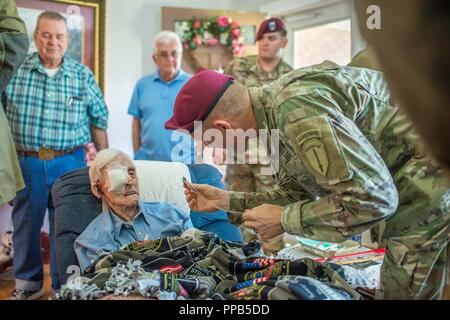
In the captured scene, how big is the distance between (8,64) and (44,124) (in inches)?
9.0

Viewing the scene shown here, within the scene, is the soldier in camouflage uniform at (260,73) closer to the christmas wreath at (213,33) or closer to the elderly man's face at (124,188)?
the christmas wreath at (213,33)

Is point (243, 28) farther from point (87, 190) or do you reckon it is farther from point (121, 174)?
point (87, 190)

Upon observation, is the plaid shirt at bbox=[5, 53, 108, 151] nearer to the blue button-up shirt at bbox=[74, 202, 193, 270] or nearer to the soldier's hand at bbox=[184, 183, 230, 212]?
the blue button-up shirt at bbox=[74, 202, 193, 270]

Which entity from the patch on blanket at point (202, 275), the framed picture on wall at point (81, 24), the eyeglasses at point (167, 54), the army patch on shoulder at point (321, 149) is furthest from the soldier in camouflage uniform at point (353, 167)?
the eyeglasses at point (167, 54)

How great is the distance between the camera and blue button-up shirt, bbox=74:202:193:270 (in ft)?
4.43

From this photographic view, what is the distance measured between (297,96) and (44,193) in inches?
37.0

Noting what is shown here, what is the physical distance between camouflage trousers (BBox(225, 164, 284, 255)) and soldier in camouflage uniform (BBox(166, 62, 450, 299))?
0.57 m

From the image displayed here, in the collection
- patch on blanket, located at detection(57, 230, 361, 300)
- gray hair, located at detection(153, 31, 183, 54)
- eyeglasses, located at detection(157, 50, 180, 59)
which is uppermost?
gray hair, located at detection(153, 31, 183, 54)

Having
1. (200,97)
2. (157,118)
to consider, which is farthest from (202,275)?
(157,118)

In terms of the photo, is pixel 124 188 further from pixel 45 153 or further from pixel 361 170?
pixel 361 170

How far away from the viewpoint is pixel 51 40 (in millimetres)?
1339

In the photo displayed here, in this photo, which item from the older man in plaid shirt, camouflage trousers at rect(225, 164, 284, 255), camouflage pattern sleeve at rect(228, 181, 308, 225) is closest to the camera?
camouflage pattern sleeve at rect(228, 181, 308, 225)

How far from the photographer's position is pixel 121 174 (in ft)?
4.88

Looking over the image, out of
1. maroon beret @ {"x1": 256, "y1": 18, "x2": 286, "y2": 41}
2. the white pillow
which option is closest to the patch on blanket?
the white pillow
